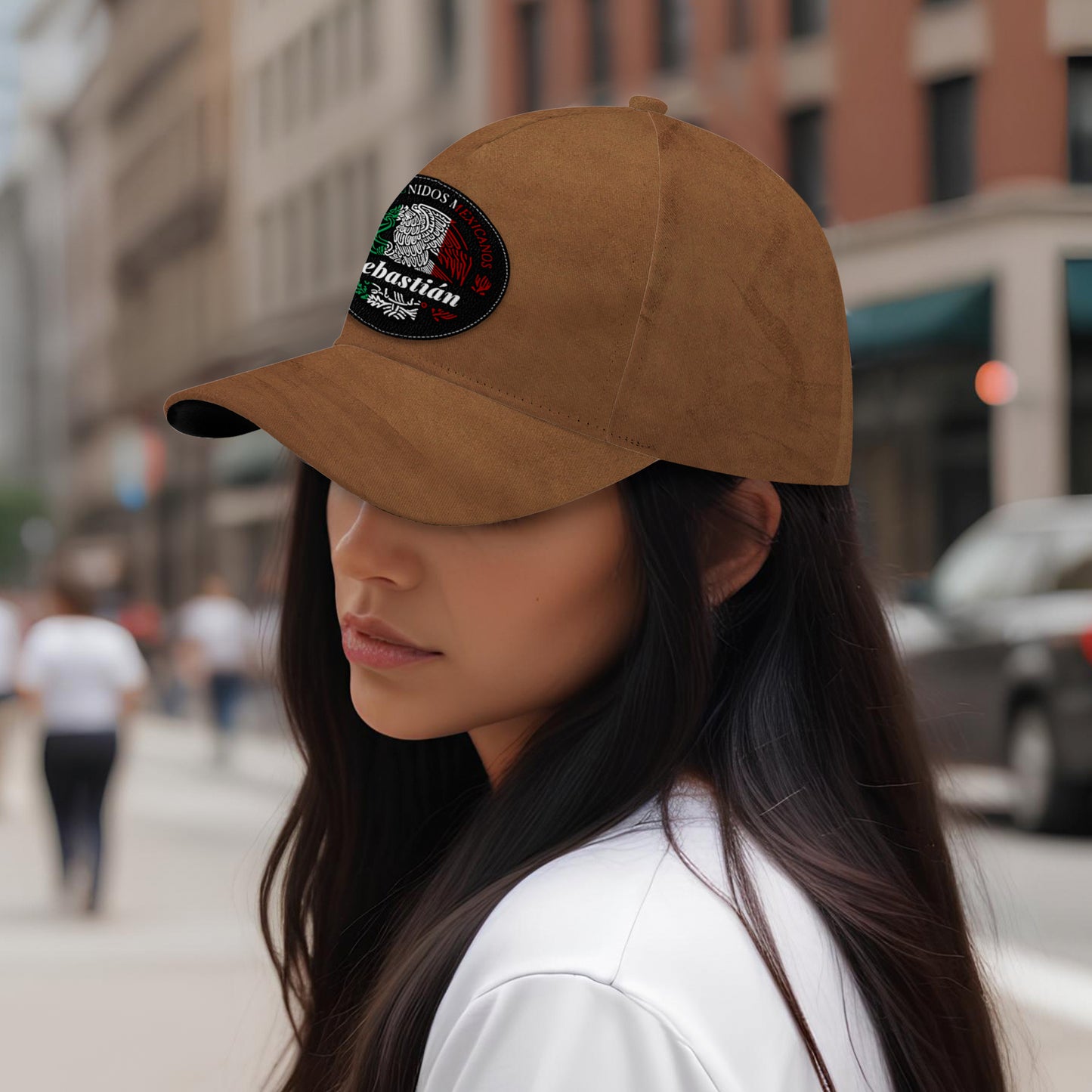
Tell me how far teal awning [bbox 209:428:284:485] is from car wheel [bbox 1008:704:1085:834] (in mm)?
21380

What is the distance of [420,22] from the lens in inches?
1116

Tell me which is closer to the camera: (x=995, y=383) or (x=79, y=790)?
(x=79, y=790)

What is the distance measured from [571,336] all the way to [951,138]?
10.8 metres

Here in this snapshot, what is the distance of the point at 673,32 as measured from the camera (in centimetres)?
2123

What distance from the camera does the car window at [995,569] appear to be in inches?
393

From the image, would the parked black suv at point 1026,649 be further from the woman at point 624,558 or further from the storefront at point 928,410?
the woman at point 624,558

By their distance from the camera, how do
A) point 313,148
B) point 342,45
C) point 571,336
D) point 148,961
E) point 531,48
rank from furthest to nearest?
point 313,148 < point 342,45 < point 531,48 < point 148,961 < point 571,336

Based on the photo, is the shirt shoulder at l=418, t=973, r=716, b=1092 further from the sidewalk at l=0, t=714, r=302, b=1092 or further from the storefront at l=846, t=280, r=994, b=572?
the storefront at l=846, t=280, r=994, b=572

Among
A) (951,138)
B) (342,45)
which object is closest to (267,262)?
(342,45)

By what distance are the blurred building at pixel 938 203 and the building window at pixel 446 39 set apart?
8131 millimetres

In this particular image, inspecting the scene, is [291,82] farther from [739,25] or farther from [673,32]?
[739,25]

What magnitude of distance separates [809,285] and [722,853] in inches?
17.1

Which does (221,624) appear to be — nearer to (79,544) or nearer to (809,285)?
(809,285)

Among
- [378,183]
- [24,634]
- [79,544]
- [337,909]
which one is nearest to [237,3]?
[378,183]
